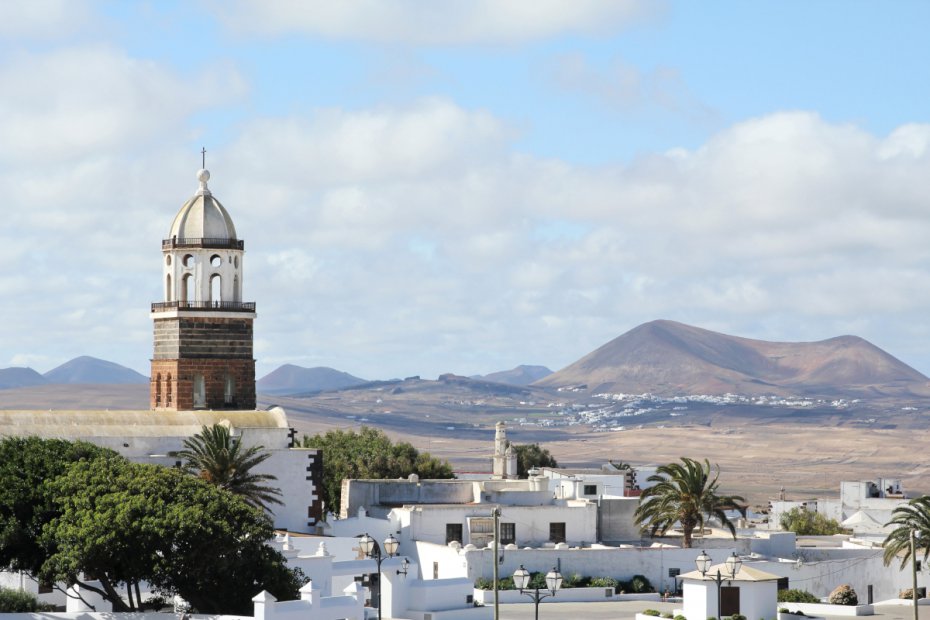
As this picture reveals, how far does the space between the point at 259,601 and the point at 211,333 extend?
95.7ft

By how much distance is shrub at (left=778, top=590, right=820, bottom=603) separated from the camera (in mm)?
50812

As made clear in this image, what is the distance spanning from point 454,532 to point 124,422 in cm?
1158

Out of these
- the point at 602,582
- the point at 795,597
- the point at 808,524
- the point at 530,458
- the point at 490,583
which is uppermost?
the point at 530,458

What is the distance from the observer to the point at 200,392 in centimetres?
6216

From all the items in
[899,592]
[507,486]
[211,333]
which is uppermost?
[211,333]

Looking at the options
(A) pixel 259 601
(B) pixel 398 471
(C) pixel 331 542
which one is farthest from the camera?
(B) pixel 398 471

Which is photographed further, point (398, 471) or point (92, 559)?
point (398, 471)

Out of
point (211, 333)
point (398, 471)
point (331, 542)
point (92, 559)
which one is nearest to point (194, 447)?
point (331, 542)

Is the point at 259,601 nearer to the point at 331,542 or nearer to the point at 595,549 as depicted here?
the point at 331,542

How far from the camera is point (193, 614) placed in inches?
1401

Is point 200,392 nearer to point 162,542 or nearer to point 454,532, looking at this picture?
point 454,532

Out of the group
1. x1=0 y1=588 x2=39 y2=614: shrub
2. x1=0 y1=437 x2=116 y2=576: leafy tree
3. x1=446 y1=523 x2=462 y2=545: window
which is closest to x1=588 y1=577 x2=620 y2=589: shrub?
x1=446 y1=523 x2=462 y2=545: window

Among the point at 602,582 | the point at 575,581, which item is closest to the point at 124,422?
the point at 575,581

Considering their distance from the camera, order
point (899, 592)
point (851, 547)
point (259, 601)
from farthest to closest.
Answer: point (851, 547) < point (899, 592) < point (259, 601)
